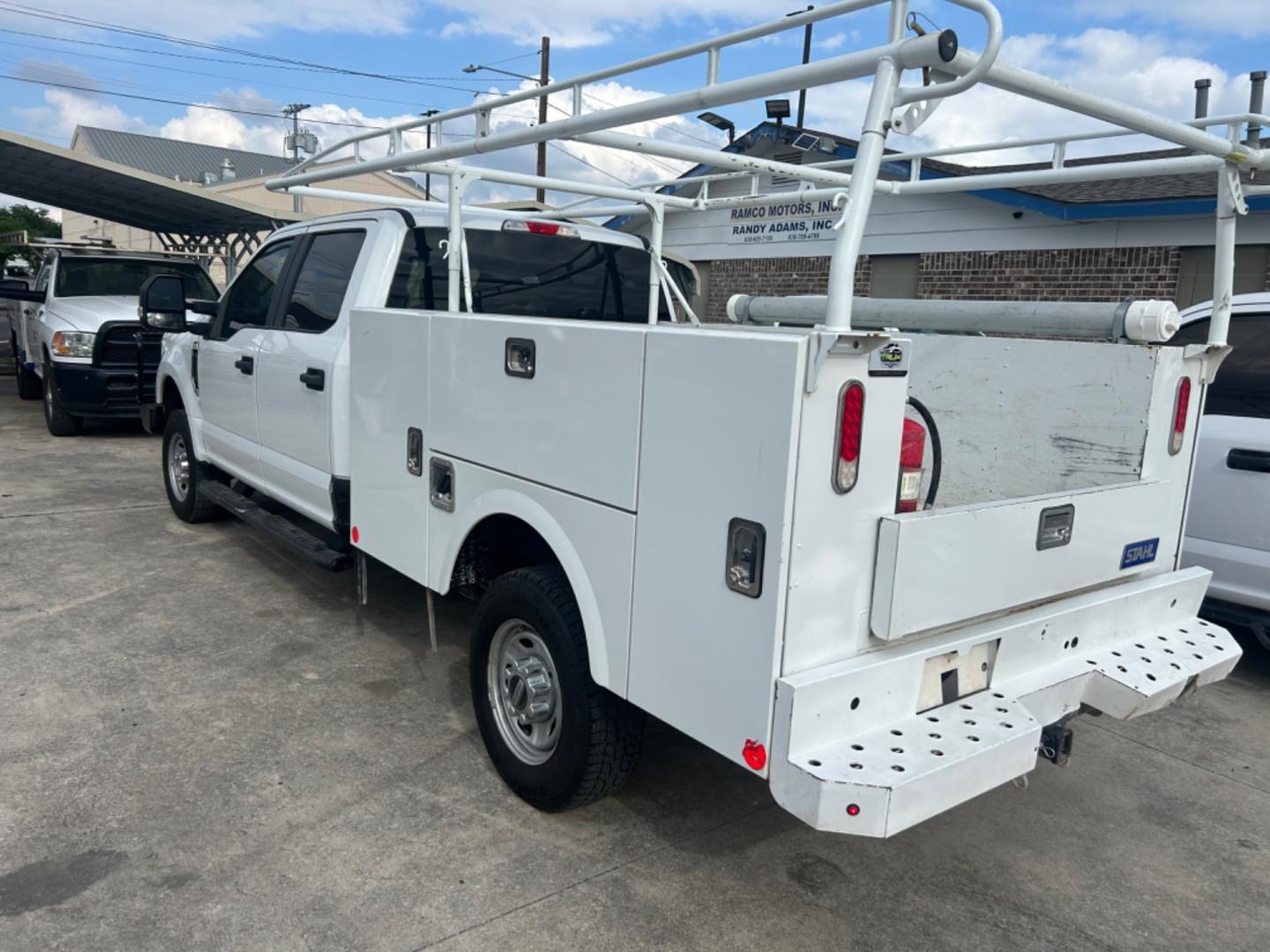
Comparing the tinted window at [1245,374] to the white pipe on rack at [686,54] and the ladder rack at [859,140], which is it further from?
the white pipe on rack at [686,54]

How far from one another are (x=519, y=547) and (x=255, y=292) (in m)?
3.03

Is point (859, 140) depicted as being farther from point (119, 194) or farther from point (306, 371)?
point (119, 194)

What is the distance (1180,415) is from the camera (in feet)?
11.3

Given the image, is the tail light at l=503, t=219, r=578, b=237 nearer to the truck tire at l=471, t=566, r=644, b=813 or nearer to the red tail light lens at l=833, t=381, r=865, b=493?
the truck tire at l=471, t=566, r=644, b=813

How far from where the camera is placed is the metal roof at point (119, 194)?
11.9m

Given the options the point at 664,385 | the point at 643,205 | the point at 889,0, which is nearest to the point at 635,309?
the point at 643,205

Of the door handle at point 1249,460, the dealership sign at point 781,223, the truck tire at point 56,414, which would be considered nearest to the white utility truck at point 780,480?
the door handle at point 1249,460

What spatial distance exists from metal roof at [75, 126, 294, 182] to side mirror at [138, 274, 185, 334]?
56.8 metres

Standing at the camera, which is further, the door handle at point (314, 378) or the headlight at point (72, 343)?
the headlight at point (72, 343)

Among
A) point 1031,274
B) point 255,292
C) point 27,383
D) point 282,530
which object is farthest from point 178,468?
point 27,383

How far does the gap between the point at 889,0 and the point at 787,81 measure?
1.00 ft

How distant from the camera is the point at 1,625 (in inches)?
198

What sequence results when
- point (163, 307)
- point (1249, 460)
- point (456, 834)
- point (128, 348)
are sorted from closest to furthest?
point (456, 834) → point (1249, 460) → point (163, 307) → point (128, 348)

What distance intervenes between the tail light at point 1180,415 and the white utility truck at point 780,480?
0.01m
